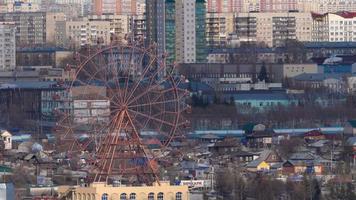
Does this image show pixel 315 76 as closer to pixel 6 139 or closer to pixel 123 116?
pixel 6 139

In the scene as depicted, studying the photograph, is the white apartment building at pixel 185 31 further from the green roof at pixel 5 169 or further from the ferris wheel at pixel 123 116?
the ferris wheel at pixel 123 116

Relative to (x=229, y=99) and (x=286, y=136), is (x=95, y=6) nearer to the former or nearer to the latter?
(x=229, y=99)

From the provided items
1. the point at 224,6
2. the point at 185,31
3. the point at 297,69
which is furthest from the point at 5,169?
the point at 224,6

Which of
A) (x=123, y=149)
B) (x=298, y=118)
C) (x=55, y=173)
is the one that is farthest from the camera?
(x=298, y=118)

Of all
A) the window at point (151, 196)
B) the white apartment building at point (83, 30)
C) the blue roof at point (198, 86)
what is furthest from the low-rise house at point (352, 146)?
the white apartment building at point (83, 30)

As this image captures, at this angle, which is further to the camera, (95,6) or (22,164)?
(95,6)

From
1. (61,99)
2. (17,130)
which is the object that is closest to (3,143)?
(17,130)

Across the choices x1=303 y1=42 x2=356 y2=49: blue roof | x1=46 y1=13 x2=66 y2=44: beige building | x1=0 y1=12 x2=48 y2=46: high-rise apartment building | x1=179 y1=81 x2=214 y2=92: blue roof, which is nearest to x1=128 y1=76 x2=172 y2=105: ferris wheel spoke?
x1=179 y1=81 x2=214 y2=92: blue roof
